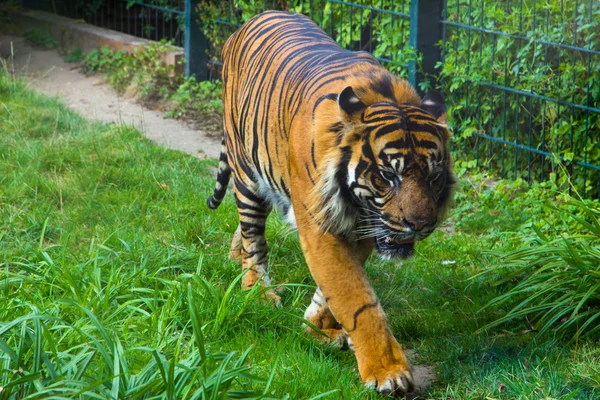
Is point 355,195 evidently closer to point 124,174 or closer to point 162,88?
point 124,174

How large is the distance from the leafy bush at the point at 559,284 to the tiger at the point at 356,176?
0.85 m

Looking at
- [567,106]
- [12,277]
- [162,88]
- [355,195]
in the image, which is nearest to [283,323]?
[355,195]

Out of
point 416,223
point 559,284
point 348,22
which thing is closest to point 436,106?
point 416,223

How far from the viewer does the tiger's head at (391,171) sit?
355cm

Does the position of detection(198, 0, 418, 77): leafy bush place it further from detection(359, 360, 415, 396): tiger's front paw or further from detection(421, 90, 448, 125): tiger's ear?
detection(359, 360, 415, 396): tiger's front paw

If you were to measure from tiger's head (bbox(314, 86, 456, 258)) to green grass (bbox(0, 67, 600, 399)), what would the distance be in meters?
0.53

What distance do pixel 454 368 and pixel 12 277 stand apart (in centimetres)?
219

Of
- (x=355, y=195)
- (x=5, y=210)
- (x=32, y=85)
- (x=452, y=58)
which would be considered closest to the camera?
(x=355, y=195)

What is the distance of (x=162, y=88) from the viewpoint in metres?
9.14

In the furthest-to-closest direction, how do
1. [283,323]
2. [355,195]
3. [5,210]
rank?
[5,210]
[283,323]
[355,195]

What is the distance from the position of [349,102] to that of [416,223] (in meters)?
0.60

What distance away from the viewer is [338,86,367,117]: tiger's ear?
3.69m

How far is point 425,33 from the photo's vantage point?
704cm

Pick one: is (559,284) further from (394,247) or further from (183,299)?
(183,299)
